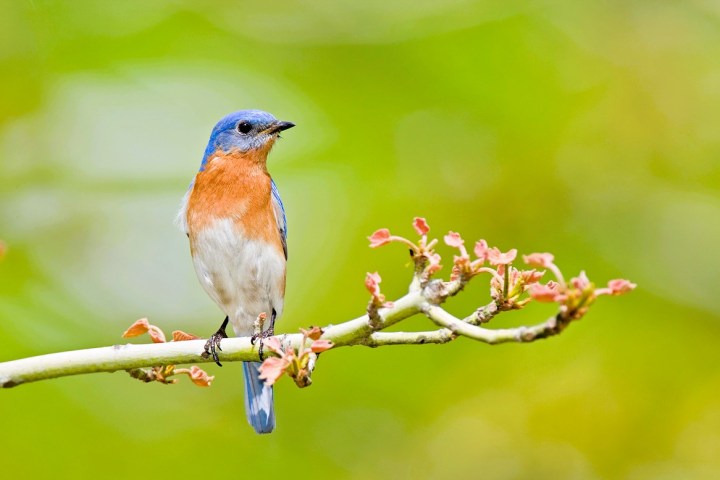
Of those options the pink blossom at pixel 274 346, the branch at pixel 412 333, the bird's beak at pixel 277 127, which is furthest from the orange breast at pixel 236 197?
the pink blossom at pixel 274 346

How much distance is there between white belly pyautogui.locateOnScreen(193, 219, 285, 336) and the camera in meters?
5.35

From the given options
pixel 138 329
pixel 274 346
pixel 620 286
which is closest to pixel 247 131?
pixel 138 329

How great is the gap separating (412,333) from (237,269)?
286 centimetres

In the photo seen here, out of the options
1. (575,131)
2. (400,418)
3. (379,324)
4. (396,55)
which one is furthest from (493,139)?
(379,324)

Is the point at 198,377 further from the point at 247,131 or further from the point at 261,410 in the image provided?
the point at 247,131

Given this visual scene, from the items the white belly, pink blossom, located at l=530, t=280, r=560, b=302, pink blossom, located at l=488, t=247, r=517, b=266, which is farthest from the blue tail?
pink blossom, located at l=530, t=280, r=560, b=302

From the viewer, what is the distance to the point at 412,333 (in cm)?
270

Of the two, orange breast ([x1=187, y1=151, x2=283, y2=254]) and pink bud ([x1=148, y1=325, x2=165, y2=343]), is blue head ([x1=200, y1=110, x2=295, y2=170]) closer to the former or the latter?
orange breast ([x1=187, y1=151, x2=283, y2=254])

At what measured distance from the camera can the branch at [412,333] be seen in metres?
2.29

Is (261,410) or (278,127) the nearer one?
(261,410)

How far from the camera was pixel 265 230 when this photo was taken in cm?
547

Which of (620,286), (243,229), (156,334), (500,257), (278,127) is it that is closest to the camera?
(620,286)

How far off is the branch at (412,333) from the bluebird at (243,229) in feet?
7.28

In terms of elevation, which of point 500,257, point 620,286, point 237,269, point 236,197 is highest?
point 236,197
